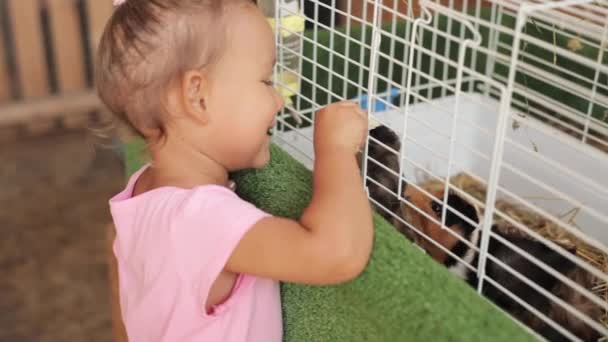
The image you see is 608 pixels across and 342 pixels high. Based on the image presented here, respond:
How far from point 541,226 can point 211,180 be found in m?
0.57

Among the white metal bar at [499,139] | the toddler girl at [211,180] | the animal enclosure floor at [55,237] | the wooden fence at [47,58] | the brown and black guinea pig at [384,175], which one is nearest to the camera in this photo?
the white metal bar at [499,139]

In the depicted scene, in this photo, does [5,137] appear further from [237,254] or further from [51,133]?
[237,254]

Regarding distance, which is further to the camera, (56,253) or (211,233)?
(56,253)

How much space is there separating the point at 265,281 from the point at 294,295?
0.12 ft

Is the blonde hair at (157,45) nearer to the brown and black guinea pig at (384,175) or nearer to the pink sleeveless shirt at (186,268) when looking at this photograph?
the pink sleeveless shirt at (186,268)

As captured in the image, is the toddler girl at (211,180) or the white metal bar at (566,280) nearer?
the white metal bar at (566,280)

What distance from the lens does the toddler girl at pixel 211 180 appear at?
2.42 ft

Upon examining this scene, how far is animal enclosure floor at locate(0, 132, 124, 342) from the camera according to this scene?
6.27ft

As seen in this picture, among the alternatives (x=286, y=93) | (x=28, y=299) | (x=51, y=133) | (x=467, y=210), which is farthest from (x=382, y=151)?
(x=51, y=133)

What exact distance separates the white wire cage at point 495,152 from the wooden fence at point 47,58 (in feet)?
5.41

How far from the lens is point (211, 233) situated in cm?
75

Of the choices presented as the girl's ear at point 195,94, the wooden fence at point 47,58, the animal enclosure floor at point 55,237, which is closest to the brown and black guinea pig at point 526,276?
the girl's ear at point 195,94

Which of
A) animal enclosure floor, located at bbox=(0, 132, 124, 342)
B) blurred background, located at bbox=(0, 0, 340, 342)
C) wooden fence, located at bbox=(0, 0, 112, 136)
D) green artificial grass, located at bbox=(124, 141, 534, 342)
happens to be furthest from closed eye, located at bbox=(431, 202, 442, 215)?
wooden fence, located at bbox=(0, 0, 112, 136)

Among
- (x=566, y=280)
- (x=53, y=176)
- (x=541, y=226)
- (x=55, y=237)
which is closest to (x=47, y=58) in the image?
(x=53, y=176)
